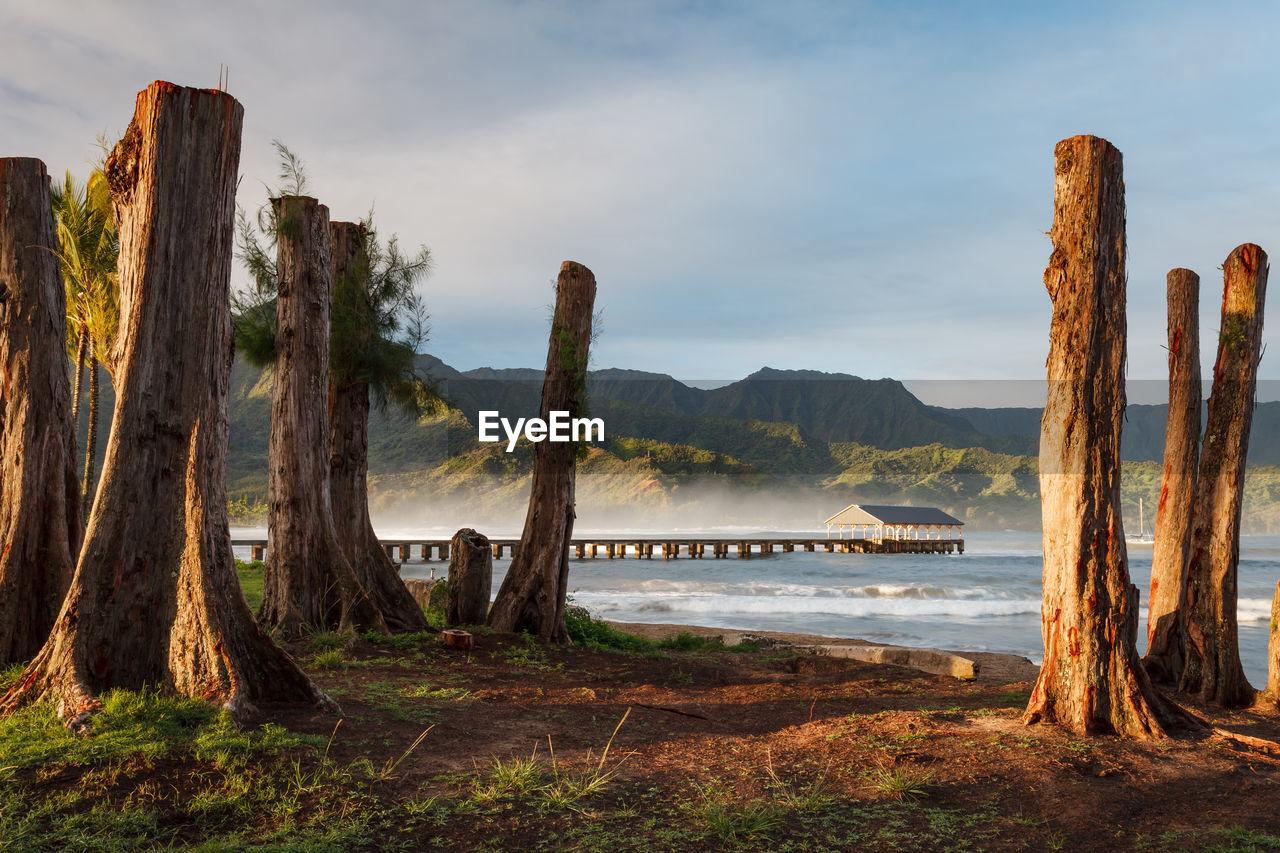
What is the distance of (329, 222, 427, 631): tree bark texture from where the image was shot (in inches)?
415

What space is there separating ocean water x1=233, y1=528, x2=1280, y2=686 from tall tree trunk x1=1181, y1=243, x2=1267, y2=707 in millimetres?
8077

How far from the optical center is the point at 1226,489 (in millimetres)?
7754

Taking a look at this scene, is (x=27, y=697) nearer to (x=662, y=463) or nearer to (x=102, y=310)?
(x=102, y=310)

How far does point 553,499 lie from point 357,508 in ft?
8.13

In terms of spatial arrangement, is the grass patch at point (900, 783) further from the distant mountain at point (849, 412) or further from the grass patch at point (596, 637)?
the distant mountain at point (849, 412)

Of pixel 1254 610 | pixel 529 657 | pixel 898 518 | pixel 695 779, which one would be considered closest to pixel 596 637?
pixel 529 657

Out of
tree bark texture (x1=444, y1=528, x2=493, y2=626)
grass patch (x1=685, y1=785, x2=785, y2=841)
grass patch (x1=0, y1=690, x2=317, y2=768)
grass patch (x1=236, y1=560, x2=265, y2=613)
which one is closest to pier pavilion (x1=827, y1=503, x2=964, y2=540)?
grass patch (x1=236, y1=560, x2=265, y2=613)

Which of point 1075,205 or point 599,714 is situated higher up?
point 1075,205

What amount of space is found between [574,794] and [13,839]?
7.76ft

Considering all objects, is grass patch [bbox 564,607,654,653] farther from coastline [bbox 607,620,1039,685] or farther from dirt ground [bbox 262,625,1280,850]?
dirt ground [bbox 262,625,1280,850]

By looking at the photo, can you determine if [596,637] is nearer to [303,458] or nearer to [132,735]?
[303,458]

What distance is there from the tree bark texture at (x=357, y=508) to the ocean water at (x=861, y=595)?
1121 centimetres

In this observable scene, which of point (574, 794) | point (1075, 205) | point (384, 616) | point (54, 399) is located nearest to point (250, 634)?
point (574, 794)

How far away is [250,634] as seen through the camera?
18.7 ft
